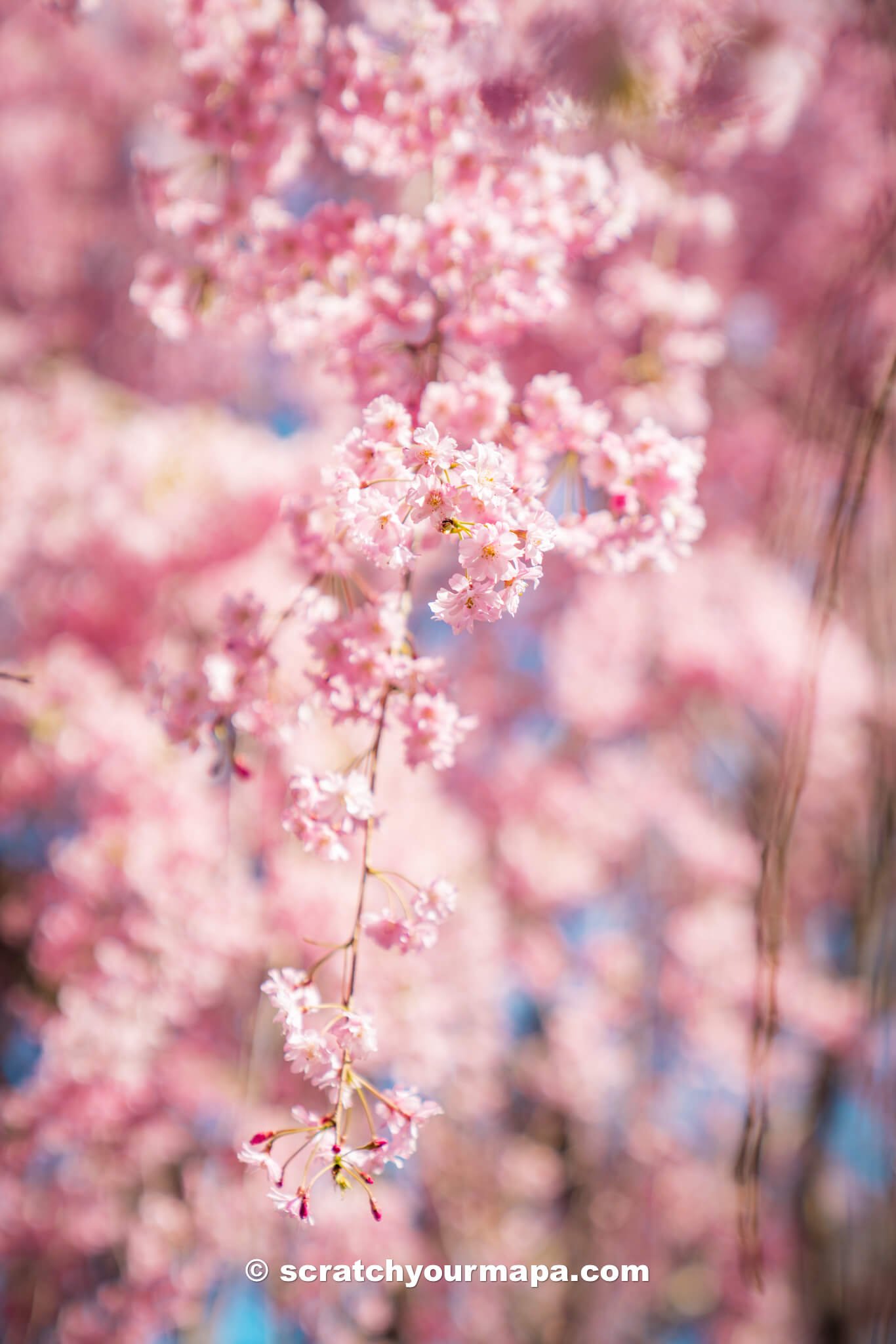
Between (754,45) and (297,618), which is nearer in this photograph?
(297,618)

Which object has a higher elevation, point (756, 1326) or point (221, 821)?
point (221, 821)

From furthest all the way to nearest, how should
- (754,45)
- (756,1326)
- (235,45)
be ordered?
1. (756,1326)
2. (754,45)
3. (235,45)

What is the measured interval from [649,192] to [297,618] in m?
1.91

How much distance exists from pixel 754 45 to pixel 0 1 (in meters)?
5.66

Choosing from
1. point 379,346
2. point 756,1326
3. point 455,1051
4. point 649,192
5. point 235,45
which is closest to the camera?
point 379,346

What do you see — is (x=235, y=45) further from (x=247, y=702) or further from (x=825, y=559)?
(x=825, y=559)

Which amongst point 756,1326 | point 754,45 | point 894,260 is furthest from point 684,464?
point 756,1326

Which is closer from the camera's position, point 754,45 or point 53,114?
point 754,45

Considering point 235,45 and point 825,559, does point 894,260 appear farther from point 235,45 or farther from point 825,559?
point 235,45

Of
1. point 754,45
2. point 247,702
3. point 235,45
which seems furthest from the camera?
point 754,45

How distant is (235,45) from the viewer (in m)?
1.67

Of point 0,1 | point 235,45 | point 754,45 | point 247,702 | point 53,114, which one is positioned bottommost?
point 247,702

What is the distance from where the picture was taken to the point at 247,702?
4.42ft

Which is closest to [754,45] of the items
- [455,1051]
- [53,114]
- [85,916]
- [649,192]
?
[649,192]
